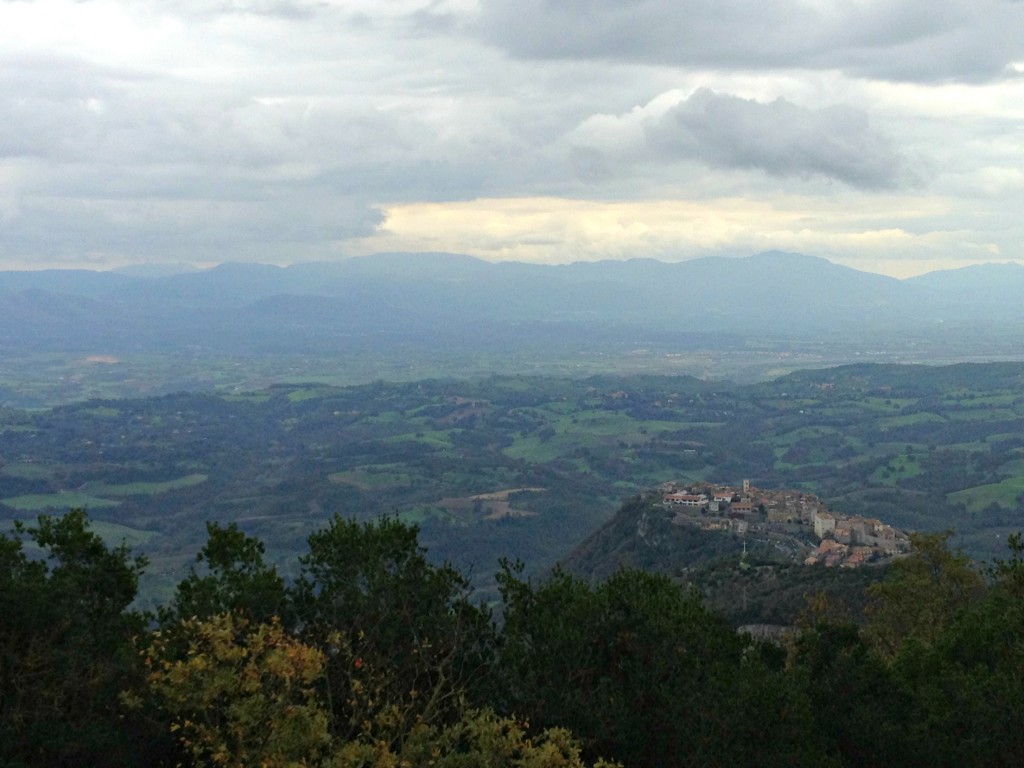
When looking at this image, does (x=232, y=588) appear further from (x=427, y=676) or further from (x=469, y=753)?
(x=469, y=753)

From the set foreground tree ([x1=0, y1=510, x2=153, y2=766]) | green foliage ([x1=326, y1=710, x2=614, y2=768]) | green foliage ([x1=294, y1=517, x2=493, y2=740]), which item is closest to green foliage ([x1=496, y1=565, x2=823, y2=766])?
green foliage ([x1=294, y1=517, x2=493, y2=740])

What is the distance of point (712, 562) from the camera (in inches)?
2857

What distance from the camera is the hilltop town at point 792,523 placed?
246 ft

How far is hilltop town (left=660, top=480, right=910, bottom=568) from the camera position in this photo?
246 ft

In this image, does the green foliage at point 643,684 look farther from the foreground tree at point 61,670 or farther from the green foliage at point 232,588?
the foreground tree at point 61,670

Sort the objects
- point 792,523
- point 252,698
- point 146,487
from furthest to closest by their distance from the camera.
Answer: point 146,487 < point 792,523 < point 252,698

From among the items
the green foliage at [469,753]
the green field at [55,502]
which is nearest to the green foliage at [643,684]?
the green foliage at [469,753]

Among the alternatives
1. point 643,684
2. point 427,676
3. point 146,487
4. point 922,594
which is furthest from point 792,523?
point 146,487

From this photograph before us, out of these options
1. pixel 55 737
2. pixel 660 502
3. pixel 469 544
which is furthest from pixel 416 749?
pixel 469 544

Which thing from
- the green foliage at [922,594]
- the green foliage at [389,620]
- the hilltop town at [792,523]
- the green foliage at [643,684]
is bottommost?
the hilltop town at [792,523]

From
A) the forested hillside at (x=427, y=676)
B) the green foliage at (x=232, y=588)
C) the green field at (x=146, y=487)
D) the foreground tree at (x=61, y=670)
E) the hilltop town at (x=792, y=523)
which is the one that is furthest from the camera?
the green field at (x=146, y=487)

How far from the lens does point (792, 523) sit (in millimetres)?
92000

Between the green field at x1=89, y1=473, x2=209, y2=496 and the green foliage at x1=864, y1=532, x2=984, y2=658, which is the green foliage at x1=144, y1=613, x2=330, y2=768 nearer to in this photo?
the green foliage at x1=864, y1=532, x2=984, y2=658

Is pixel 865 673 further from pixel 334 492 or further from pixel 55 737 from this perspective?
pixel 334 492
